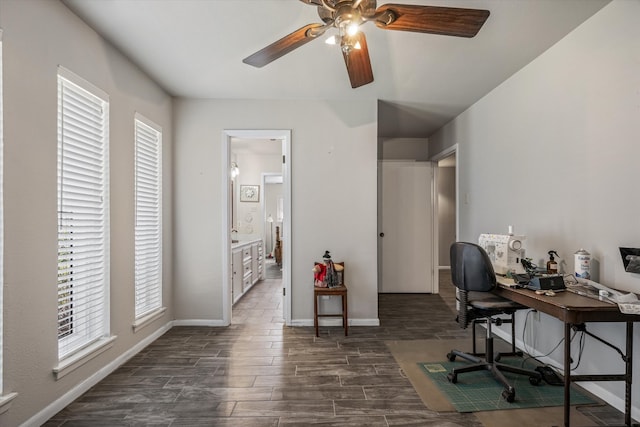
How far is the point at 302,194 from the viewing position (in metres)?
3.69

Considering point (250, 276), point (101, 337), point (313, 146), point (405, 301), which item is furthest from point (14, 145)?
point (405, 301)

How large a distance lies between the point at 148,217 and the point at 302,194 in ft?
5.22

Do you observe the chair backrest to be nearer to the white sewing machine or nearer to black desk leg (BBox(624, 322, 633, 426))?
the white sewing machine

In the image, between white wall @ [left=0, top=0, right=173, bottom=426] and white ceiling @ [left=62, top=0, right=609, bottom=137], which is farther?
white ceiling @ [left=62, top=0, right=609, bottom=137]

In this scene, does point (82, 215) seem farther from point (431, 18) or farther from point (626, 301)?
point (626, 301)

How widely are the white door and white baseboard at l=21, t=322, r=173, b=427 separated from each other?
11.5 ft

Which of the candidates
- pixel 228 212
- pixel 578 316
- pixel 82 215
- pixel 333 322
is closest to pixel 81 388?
pixel 82 215

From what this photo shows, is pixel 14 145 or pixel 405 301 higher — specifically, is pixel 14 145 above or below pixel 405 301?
above

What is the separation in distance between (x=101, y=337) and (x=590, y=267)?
359 cm

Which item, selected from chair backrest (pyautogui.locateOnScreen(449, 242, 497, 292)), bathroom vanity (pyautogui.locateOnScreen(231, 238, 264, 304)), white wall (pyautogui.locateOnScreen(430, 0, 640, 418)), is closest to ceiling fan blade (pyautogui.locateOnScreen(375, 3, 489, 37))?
white wall (pyautogui.locateOnScreen(430, 0, 640, 418))

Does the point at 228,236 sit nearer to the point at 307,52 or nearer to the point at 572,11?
the point at 307,52

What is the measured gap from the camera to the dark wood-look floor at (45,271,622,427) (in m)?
2.00

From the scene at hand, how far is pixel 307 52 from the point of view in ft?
8.68

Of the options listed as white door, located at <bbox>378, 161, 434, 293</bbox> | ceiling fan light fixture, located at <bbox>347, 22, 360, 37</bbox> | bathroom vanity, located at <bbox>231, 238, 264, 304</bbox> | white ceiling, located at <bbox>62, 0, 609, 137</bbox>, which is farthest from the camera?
white door, located at <bbox>378, 161, 434, 293</bbox>
